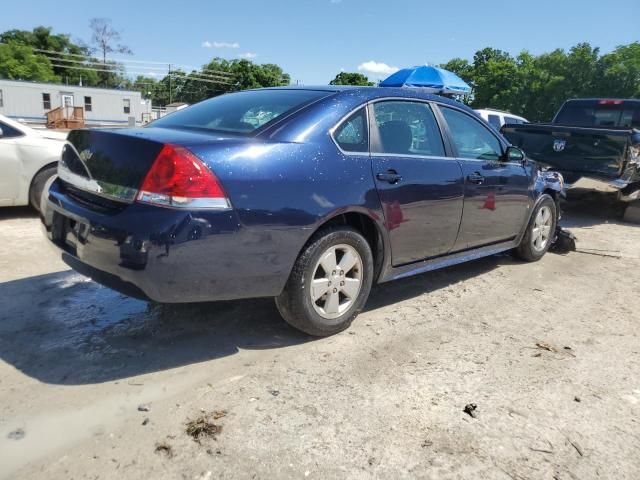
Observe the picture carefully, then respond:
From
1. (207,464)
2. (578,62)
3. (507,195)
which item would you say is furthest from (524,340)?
(578,62)

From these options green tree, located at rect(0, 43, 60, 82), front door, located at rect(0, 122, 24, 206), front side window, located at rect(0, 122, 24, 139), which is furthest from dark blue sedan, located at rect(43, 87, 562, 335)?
green tree, located at rect(0, 43, 60, 82)

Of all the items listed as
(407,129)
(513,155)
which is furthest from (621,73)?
(407,129)

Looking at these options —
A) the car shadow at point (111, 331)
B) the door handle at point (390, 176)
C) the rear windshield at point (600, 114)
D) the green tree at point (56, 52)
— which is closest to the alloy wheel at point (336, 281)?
the car shadow at point (111, 331)

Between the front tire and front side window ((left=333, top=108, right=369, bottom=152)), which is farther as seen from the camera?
front side window ((left=333, top=108, right=369, bottom=152))

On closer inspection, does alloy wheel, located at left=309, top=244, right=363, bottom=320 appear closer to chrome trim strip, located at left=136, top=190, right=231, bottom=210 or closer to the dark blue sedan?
the dark blue sedan

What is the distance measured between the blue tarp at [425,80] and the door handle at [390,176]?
40.2 feet

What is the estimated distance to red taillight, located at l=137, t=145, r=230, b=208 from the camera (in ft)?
8.50

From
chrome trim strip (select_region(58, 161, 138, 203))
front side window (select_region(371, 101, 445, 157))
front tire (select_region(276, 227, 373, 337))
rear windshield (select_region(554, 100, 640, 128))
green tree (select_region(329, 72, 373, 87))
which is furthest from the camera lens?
green tree (select_region(329, 72, 373, 87))

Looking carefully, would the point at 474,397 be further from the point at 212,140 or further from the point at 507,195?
the point at 507,195

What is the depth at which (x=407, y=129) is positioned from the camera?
12.2 feet

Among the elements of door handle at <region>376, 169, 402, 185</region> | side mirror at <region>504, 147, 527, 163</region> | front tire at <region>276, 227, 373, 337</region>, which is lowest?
front tire at <region>276, 227, 373, 337</region>

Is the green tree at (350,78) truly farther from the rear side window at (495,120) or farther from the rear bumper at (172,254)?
the rear bumper at (172,254)

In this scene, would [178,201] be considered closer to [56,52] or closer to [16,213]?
[16,213]

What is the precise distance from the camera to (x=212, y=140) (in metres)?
2.80
